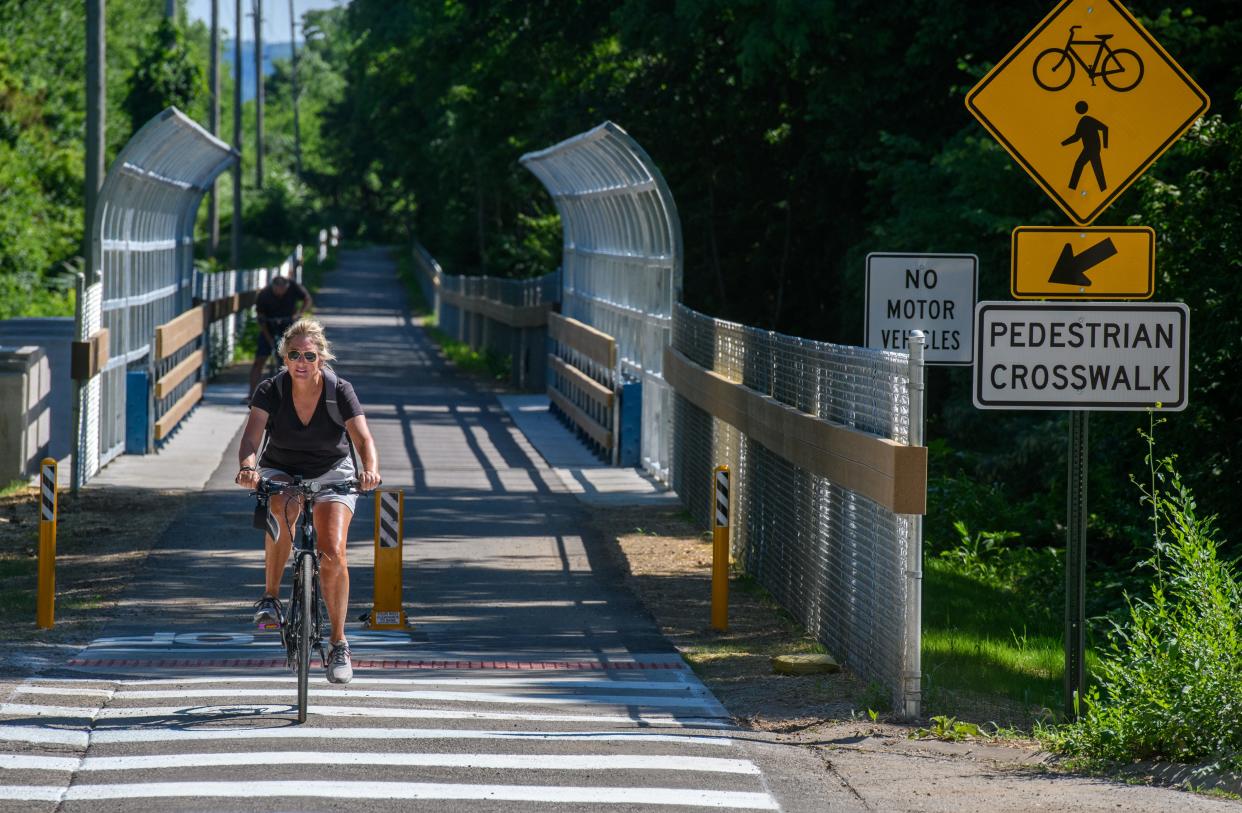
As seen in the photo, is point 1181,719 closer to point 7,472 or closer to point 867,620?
point 867,620

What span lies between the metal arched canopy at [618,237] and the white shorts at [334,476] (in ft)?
32.9

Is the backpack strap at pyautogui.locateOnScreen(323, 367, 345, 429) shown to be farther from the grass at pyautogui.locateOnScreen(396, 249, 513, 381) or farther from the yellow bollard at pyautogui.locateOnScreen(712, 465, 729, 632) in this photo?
the grass at pyautogui.locateOnScreen(396, 249, 513, 381)

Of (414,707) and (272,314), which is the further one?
(272,314)

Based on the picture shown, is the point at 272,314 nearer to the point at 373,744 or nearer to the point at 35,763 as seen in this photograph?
the point at 373,744

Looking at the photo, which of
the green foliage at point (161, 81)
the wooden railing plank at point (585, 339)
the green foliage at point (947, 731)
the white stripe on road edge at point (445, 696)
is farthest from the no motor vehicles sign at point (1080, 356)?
the green foliage at point (161, 81)

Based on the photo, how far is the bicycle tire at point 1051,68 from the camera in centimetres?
855

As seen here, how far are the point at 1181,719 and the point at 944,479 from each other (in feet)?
33.8

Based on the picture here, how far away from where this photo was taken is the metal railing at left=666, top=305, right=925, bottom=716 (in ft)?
27.7

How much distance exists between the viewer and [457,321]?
47.0 metres

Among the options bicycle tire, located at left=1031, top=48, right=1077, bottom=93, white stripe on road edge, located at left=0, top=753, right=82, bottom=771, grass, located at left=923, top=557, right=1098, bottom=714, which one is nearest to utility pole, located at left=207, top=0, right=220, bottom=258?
grass, located at left=923, top=557, right=1098, bottom=714

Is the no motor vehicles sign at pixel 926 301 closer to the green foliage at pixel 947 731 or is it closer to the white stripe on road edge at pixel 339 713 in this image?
the green foliage at pixel 947 731

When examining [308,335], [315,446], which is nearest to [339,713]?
[315,446]

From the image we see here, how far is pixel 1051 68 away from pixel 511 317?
2399cm

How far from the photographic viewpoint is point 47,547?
425 inches
